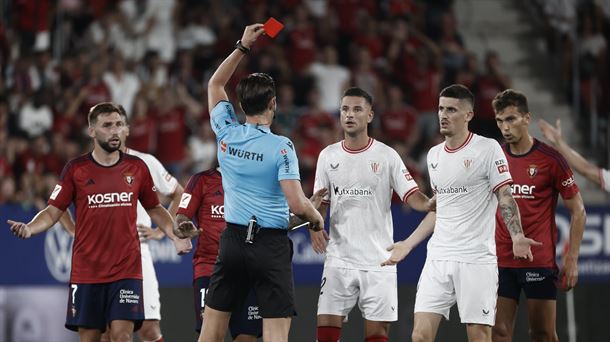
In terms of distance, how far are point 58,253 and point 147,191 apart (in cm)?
383

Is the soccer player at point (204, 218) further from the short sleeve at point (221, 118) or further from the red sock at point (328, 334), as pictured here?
the short sleeve at point (221, 118)

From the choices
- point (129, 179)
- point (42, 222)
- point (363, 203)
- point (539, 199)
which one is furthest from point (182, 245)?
point (539, 199)

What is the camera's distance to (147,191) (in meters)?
10.3

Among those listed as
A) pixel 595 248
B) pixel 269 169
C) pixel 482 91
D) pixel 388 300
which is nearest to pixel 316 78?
pixel 482 91

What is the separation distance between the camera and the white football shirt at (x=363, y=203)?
10.4 m

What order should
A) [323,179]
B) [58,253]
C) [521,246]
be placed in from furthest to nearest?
[58,253] < [323,179] < [521,246]

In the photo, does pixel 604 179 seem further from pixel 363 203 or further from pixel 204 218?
pixel 204 218

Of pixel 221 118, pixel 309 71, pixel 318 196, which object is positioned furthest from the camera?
pixel 309 71

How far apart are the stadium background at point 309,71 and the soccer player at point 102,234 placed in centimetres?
566

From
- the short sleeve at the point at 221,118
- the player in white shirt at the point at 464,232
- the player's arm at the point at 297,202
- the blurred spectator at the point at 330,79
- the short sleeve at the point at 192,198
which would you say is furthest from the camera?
the blurred spectator at the point at 330,79

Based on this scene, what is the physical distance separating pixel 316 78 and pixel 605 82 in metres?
4.87

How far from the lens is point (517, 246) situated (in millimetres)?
9711

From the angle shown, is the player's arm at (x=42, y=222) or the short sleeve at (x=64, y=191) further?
the short sleeve at (x=64, y=191)

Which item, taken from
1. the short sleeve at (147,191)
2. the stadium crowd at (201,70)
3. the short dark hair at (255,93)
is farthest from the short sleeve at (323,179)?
the stadium crowd at (201,70)
